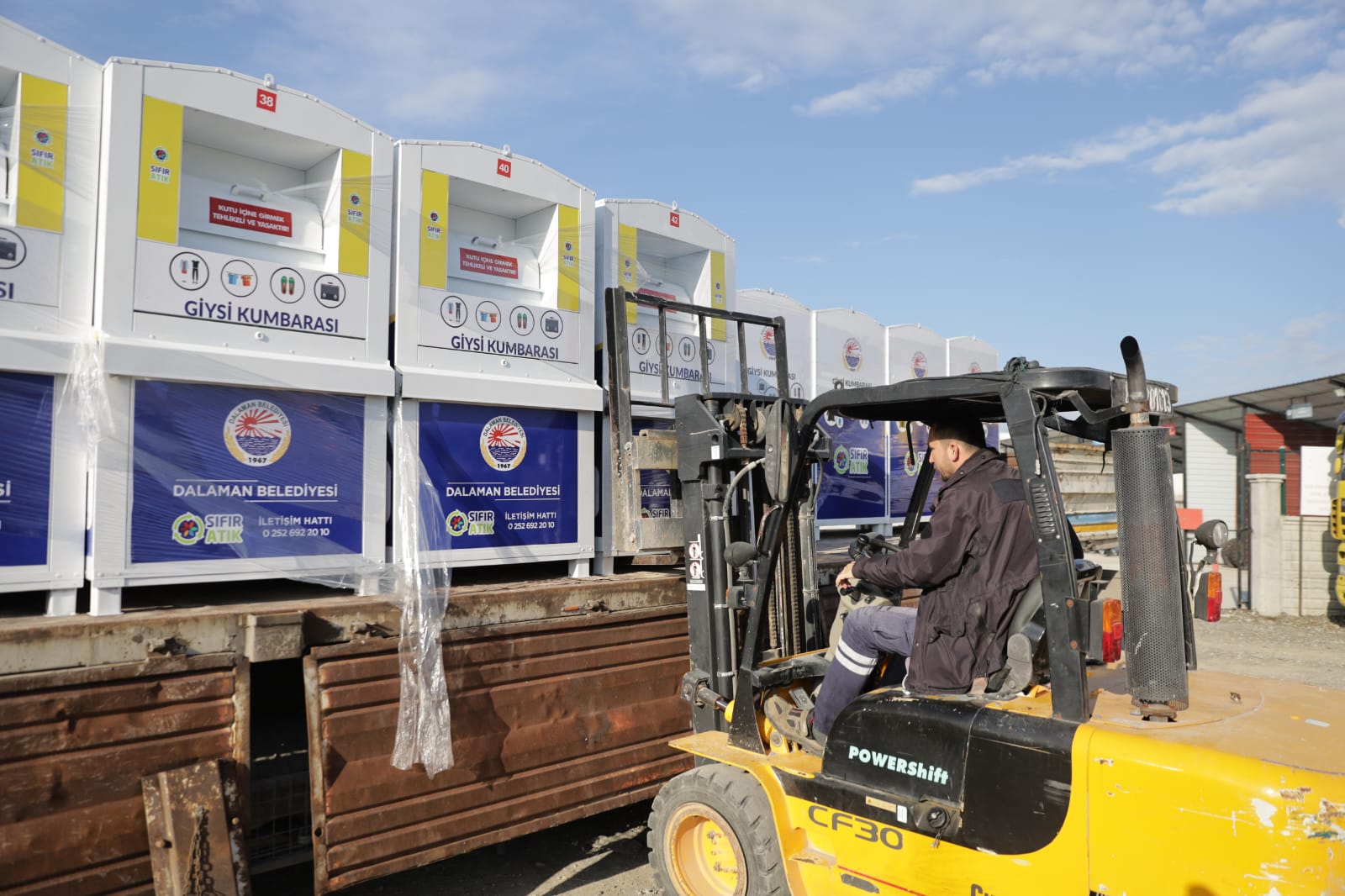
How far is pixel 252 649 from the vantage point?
12.2 ft

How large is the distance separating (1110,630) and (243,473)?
371 cm

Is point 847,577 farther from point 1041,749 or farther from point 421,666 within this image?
point 421,666

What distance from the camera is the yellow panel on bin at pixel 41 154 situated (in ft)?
12.1

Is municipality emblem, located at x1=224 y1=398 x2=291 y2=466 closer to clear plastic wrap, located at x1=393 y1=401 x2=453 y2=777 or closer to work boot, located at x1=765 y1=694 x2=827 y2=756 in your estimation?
clear plastic wrap, located at x1=393 y1=401 x2=453 y2=777

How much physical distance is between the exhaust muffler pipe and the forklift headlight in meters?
0.78

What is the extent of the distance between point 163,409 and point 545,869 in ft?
10.2

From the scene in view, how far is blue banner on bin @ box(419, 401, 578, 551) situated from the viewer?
15.9 feet

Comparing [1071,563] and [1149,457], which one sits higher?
[1149,457]

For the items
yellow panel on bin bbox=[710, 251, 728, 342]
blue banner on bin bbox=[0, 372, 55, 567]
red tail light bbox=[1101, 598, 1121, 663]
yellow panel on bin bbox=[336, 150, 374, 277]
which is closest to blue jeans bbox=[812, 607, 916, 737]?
red tail light bbox=[1101, 598, 1121, 663]

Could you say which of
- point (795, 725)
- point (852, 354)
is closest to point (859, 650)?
point (795, 725)

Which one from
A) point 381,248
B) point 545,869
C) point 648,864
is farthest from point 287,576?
point 648,864

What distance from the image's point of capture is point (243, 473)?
165 inches

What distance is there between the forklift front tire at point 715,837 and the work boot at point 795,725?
0.88 feet

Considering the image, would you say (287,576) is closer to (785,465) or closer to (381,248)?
(381,248)
